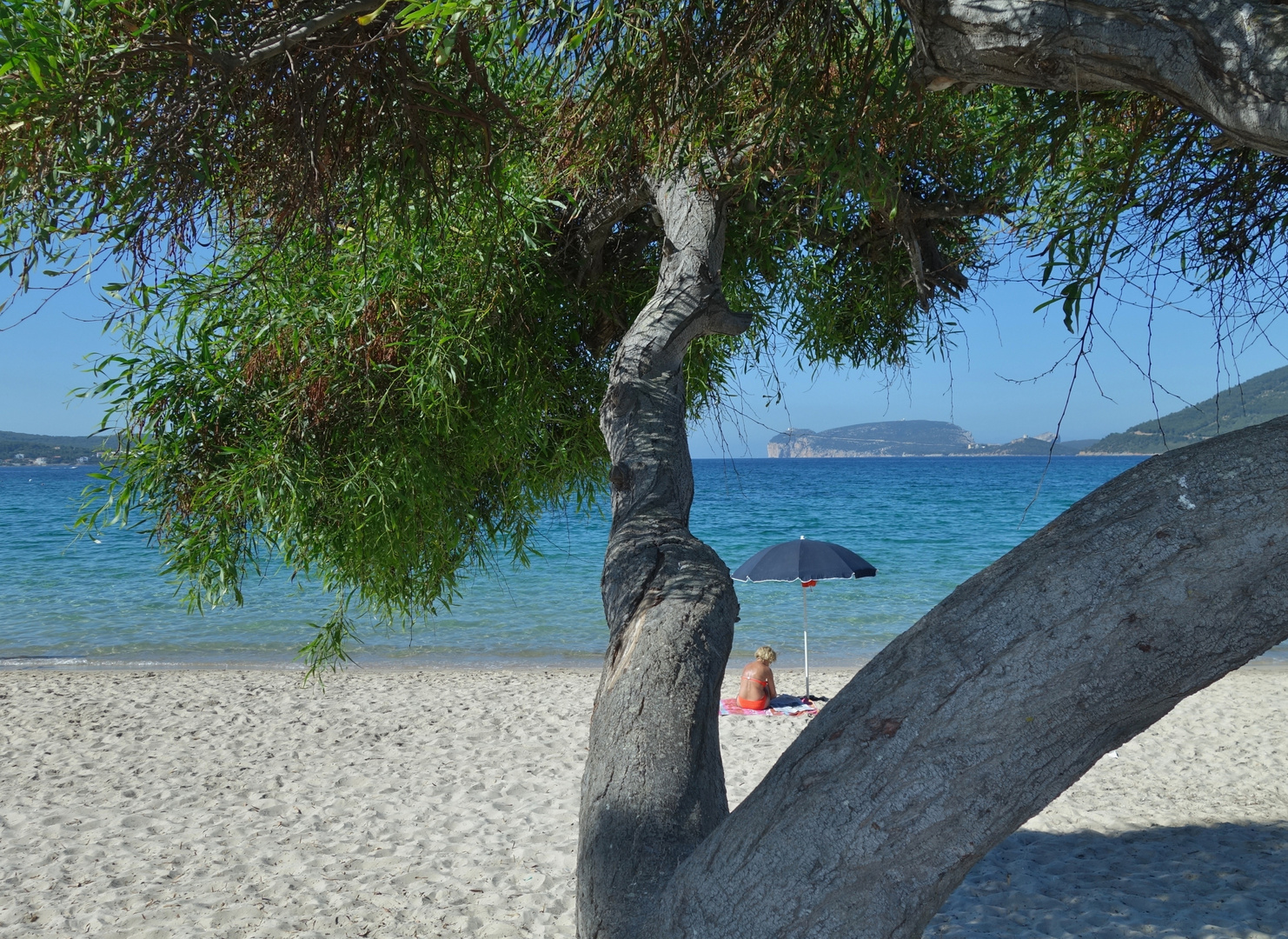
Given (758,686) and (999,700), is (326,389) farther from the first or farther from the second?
(758,686)

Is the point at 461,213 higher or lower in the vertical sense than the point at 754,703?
higher

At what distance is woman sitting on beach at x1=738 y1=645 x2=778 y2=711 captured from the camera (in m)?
9.36

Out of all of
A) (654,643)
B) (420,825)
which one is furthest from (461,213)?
(420,825)

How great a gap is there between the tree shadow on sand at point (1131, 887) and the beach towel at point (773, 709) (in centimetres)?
342

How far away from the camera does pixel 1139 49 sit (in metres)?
1.51

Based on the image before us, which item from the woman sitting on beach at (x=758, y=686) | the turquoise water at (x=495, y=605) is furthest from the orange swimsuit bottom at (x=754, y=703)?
the turquoise water at (x=495, y=605)

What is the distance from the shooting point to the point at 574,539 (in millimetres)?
28547

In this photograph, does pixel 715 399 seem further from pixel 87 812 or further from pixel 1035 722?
pixel 87 812

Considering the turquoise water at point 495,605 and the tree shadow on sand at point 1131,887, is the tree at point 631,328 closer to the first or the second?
the turquoise water at point 495,605

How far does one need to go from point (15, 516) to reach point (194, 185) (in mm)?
Answer: 46527

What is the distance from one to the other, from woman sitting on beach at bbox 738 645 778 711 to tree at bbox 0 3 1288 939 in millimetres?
5013

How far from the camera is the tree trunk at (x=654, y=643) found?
1718 millimetres

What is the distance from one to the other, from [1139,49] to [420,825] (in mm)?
6064

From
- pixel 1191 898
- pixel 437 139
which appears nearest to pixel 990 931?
pixel 1191 898
